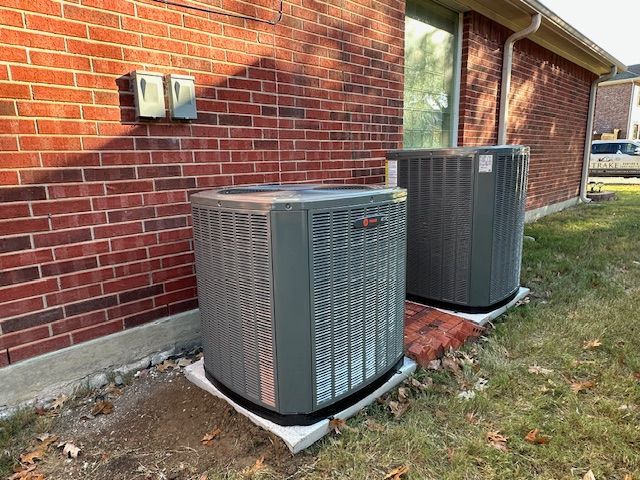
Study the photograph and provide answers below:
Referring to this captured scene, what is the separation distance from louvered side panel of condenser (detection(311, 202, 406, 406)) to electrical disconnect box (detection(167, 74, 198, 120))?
1.29 meters

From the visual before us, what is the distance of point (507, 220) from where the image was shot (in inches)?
126

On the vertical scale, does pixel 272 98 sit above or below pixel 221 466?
above

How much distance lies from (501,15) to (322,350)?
544 centimetres

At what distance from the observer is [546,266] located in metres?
4.51

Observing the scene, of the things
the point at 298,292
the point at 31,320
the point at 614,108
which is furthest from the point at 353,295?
the point at 614,108

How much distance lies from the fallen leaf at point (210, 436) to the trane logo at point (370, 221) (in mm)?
1188

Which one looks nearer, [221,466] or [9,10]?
[221,466]

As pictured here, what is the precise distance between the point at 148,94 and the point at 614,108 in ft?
100

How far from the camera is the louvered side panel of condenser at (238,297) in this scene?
1.81 meters

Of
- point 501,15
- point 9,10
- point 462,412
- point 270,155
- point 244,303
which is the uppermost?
point 501,15

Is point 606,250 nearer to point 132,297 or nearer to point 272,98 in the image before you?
point 272,98

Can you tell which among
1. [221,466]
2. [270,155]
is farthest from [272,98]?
[221,466]

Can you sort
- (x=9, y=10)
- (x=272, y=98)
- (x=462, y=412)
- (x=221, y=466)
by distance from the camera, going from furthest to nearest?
(x=272, y=98) → (x=462, y=412) → (x=9, y=10) → (x=221, y=466)

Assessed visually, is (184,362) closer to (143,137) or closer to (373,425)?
(373,425)
